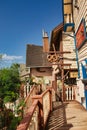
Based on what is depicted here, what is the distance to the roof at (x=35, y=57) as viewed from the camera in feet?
84.5

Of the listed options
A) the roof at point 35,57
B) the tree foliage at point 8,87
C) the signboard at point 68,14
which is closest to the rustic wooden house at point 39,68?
the roof at point 35,57

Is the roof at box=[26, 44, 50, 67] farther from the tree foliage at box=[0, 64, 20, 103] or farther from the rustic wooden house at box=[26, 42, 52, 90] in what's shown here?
the tree foliage at box=[0, 64, 20, 103]

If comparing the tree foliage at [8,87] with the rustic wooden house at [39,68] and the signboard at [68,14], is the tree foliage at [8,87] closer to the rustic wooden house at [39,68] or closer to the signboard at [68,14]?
the signboard at [68,14]

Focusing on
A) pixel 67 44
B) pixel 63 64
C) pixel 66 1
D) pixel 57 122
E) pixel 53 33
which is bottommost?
pixel 57 122

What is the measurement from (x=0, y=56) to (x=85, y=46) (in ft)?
13.9

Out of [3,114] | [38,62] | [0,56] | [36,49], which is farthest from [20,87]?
[36,49]

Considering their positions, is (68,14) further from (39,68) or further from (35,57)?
(35,57)

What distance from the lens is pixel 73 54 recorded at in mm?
12781

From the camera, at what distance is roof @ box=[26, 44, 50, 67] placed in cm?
2575

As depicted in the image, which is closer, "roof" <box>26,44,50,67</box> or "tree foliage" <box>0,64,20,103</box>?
"tree foliage" <box>0,64,20,103</box>

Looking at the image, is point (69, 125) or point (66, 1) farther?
point (66, 1)

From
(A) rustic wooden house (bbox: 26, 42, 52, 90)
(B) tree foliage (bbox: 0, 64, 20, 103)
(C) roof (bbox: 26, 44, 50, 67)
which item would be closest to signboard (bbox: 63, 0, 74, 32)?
(B) tree foliage (bbox: 0, 64, 20, 103)

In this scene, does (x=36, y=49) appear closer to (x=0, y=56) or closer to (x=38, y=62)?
(x=38, y=62)

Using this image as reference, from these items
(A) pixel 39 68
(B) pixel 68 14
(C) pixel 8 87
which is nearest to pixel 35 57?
(A) pixel 39 68
